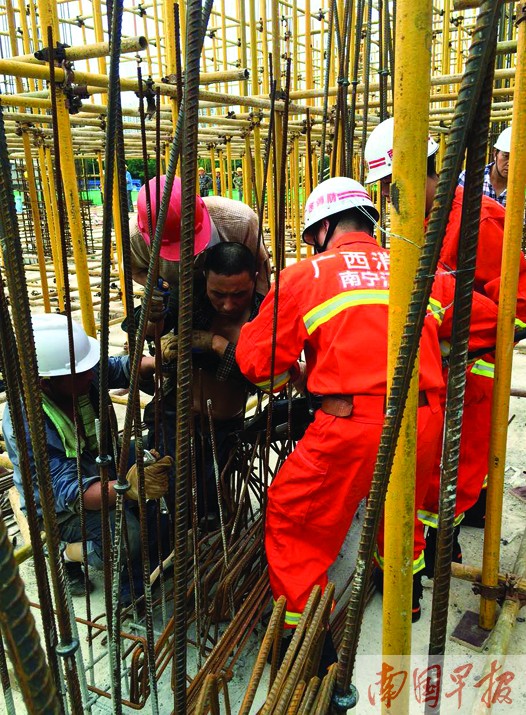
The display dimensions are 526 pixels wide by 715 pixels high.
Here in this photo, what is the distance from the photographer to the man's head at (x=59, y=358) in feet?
8.45

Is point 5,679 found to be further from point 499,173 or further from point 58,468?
point 499,173

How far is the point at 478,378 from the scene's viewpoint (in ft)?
9.94

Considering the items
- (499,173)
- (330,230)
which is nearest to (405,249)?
(330,230)

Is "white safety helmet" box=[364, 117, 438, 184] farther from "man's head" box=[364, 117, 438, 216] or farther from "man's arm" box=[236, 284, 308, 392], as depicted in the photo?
"man's arm" box=[236, 284, 308, 392]

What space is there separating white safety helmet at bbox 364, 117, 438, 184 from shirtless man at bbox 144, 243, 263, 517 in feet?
2.69

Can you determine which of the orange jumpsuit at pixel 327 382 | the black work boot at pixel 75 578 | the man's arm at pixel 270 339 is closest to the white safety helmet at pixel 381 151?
the orange jumpsuit at pixel 327 382

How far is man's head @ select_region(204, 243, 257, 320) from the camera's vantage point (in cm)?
297

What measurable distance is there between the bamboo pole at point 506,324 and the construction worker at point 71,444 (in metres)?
1.41

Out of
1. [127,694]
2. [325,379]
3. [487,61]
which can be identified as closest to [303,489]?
[325,379]

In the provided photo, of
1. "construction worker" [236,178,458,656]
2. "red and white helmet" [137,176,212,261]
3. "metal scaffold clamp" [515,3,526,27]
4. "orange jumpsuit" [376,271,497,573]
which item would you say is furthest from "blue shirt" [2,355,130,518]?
"metal scaffold clamp" [515,3,526,27]

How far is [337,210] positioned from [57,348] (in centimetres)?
146

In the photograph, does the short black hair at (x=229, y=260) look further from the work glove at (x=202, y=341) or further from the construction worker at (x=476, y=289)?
the construction worker at (x=476, y=289)

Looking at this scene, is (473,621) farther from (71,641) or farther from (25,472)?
(25,472)

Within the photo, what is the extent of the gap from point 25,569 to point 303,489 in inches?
74.5
